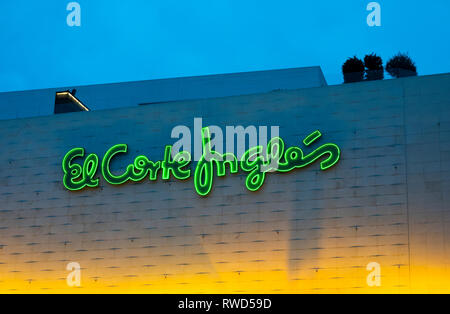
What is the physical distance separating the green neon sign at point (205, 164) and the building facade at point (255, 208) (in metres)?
0.21

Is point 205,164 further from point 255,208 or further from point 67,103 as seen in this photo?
point 67,103

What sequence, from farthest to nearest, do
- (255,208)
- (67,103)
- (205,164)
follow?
(67,103), (205,164), (255,208)

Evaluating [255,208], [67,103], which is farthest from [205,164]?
[67,103]

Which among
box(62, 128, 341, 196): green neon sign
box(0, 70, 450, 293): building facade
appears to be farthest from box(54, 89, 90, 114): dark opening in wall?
box(62, 128, 341, 196): green neon sign

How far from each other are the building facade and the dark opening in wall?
0.77 metres

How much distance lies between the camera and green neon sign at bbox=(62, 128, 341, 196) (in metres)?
25.2

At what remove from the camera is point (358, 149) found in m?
24.8

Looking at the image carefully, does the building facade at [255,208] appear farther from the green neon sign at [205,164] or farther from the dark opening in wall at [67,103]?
the dark opening in wall at [67,103]

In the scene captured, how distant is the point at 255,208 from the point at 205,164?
2187mm

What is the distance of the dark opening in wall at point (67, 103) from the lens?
94.9 ft

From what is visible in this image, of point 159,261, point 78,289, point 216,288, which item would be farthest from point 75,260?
point 216,288

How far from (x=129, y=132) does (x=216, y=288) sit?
593 centimetres

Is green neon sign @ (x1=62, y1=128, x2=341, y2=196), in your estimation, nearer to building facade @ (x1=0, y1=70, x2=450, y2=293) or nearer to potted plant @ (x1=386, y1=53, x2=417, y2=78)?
building facade @ (x1=0, y1=70, x2=450, y2=293)

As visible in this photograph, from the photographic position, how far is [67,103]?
29.0 meters
